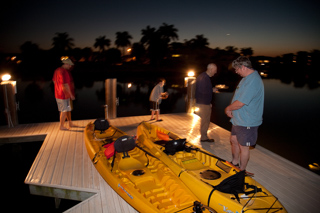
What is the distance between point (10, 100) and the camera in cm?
770

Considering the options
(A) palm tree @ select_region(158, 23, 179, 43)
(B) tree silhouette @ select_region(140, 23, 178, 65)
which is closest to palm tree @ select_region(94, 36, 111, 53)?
(B) tree silhouette @ select_region(140, 23, 178, 65)

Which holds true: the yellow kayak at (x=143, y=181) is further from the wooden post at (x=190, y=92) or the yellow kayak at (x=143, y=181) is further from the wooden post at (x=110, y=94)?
the wooden post at (x=190, y=92)

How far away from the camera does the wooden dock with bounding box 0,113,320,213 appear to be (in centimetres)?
390

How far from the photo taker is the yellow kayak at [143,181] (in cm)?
313

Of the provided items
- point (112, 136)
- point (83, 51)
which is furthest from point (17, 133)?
point (83, 51)

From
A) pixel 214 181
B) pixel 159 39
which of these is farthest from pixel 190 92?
pixel 159 39

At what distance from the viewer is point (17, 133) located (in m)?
7.29

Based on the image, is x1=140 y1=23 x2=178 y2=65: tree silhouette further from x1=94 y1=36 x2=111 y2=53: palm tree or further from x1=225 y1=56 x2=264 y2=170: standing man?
x1=225 y1=56 x2=264 y2=170: standing man

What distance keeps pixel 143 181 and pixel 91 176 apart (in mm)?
1577

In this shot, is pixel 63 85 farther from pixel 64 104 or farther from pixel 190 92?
pixel 190 92

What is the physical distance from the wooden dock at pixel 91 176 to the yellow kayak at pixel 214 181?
1.08 m

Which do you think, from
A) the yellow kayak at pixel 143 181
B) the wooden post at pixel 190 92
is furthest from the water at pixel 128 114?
the wooden post at pixel 190 92

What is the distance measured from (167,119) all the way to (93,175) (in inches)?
202

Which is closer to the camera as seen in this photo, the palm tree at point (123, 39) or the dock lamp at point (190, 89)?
the dock lamp at point (190, 89)
